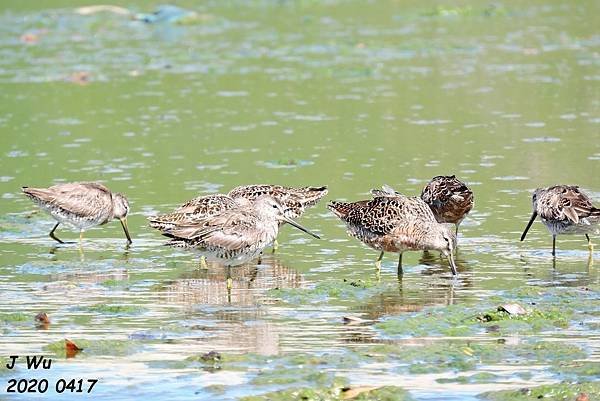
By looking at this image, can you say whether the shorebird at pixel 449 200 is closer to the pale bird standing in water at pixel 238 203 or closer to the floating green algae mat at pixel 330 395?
the pale bird standing in water at pixel 238 203

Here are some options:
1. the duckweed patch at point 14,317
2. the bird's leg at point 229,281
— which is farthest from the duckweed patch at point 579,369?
the duckweed patch at point 14,317

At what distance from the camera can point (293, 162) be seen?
17.6 meters

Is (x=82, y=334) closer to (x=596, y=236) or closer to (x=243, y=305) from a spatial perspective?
(x=243, y=305)

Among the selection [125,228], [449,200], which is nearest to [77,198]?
[125,228]

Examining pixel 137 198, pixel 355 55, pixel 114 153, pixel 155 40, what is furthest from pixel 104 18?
pixel 137 198

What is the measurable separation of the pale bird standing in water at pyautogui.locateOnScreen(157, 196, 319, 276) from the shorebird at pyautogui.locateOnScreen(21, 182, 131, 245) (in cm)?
183

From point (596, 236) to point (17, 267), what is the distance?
5697 mm

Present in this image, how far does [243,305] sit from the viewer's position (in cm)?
1108

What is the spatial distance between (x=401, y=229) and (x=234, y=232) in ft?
5.01

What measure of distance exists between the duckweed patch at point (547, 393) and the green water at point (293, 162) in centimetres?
14

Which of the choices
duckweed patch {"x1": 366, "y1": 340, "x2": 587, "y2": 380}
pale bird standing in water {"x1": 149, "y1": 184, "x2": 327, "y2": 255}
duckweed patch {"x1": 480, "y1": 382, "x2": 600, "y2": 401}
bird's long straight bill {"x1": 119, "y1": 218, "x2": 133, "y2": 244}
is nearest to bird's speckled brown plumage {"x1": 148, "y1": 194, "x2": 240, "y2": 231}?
pale bird standing in water {"x1": 149, "y1": 184, "x2": 327, "y2": 255}

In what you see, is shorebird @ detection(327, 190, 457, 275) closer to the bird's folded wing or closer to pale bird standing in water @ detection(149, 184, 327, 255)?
pale bird standing in water @ detection(149, 184, 327, 255)

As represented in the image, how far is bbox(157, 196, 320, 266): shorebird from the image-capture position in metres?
11.8

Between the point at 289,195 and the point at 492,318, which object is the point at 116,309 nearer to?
the point at 492,318
